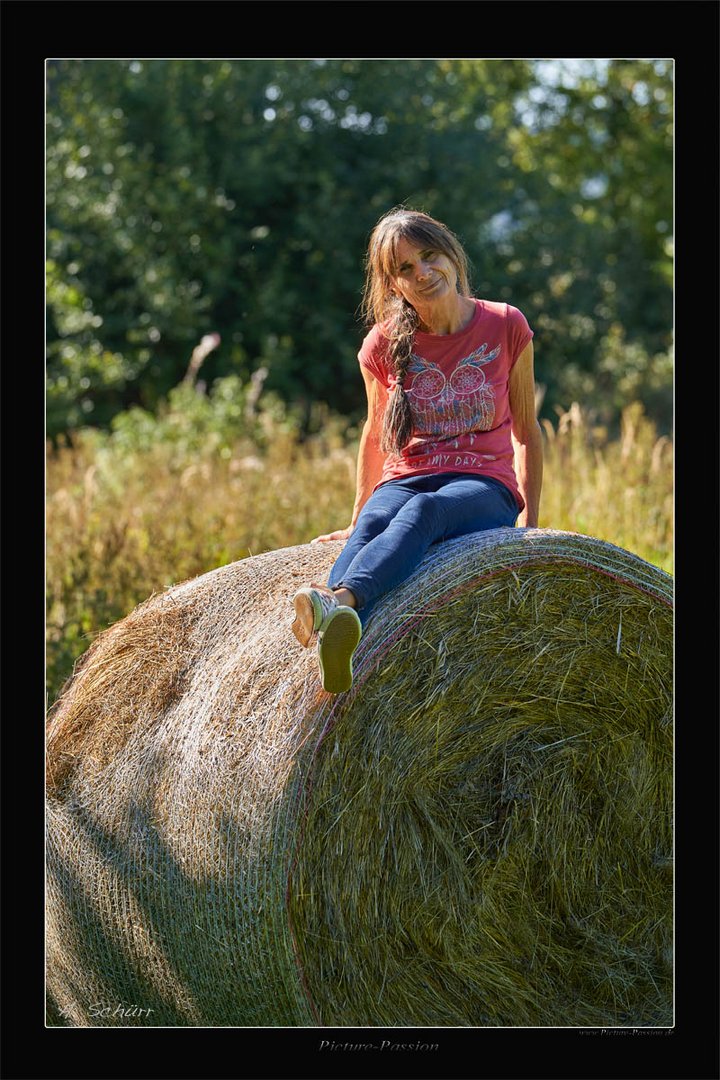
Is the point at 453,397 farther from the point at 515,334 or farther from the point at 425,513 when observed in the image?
the point at 425,513

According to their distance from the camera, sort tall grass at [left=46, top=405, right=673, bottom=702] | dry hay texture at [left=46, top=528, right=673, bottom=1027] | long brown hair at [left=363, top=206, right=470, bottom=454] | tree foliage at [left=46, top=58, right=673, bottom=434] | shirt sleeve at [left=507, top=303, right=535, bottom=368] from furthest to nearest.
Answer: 1. tree foliage at [left=46, top=58, right=673, bottom=434]
2. tall grass at [left=46, top=405, right=673, bottom=702]
3. shirt sleeve at [left=507, top=303, right=535, bottom=368]
4. long brown hair at [left=363, top=206, right=470, bottom=454]
5. dry hay texture at [left=46, top=528, right=673, bottom=1027]

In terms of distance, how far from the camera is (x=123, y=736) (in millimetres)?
3834

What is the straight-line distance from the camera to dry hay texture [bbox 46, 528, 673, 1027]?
332 cm

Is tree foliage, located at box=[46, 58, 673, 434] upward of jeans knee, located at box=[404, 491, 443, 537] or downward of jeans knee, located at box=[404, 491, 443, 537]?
upward

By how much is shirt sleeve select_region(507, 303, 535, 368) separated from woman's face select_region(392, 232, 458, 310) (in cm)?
19

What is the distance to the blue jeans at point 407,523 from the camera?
332 centimetres

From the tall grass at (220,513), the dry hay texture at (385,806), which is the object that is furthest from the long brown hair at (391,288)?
the tall grass at (220,513)

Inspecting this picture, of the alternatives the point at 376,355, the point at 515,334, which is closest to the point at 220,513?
the point at 376,355

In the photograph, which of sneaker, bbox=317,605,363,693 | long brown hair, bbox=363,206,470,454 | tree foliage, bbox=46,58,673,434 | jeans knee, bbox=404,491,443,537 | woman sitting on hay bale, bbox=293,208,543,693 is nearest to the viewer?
sneaker, bbox=317,605,363,693

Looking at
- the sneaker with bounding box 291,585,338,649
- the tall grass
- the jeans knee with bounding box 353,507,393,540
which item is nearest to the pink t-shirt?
the jeans knee with bounding box 353,507,393,540

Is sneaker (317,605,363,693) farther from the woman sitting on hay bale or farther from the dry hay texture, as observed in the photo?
the woman sitting on hay bale

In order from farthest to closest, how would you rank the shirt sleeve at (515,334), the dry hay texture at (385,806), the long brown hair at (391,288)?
the shirt sleeve at (515,334)
the long brown hair at (391,288)
the dry hay texture at (385,806)

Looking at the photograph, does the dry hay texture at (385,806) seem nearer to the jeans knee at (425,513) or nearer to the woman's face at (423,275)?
the jeans knee at (425,513)
